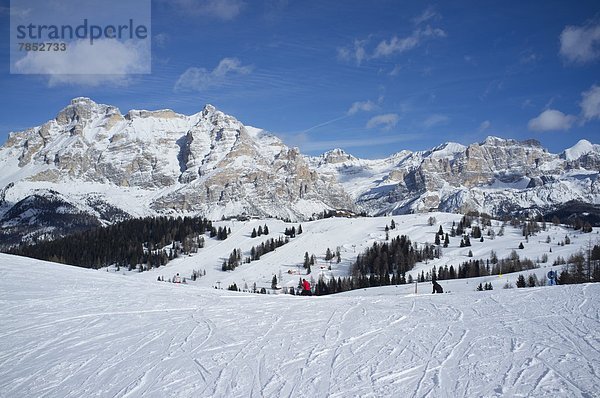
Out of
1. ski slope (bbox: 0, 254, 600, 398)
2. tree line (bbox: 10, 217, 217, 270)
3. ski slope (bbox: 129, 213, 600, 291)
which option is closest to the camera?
ski slope (bbox: 0, 254, 600, 398)

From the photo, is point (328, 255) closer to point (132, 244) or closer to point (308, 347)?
point (132, 244)

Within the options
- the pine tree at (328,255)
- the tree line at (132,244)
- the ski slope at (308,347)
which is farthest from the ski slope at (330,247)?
the ski slope at (308,347)

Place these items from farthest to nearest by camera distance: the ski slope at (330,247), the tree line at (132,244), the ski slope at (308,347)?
the tree line at (132,244)
the ski slope at (330,247)
the ski slope at (308,347)

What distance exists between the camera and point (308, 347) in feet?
48.0

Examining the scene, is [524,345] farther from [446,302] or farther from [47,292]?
[47,292]

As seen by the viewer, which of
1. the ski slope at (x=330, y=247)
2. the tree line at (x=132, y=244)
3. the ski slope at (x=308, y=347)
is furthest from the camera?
the tree line at (x=132, y=244)

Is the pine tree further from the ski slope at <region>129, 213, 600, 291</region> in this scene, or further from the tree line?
the tree line

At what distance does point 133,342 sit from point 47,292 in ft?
45.0

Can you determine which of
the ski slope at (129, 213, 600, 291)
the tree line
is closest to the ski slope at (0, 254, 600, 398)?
the ski slope at (129, 213, 600, 291)

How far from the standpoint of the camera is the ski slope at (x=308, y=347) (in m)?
11.2

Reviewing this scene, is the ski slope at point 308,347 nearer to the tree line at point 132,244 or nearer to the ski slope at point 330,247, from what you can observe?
the ski slope at point 330,247

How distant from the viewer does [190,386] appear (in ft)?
37.9

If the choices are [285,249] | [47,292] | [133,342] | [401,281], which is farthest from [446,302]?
[285,249]

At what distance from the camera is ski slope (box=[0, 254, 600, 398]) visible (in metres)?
11.2
